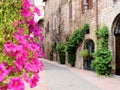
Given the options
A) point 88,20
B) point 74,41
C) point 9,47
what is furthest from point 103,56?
point 9,47

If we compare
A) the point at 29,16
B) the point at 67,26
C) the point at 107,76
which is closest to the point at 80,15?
the point at 67,26

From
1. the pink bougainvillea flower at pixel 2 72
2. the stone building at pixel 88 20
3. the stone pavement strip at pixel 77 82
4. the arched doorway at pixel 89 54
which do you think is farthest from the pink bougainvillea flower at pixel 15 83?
the arched doorway at pixel 89 54

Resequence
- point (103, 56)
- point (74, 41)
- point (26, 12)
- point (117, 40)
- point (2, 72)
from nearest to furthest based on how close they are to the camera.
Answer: point (2, 72)
point (26, 12)
point (103, 56)
point (117, 40)
point (74, 41)

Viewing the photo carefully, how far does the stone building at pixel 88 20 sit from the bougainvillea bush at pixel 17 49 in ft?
36.3

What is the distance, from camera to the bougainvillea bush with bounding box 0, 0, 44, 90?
2.99 metres

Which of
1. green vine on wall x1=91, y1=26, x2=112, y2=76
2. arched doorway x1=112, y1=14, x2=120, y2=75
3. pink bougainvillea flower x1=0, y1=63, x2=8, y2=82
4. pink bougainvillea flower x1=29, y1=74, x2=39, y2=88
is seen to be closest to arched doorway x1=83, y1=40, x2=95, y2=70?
green vine on wall x1=91, y1=26, x2=112, y2=76

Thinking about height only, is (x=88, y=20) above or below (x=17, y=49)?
above

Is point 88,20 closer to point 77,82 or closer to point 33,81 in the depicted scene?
point 77,82

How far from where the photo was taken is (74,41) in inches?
775

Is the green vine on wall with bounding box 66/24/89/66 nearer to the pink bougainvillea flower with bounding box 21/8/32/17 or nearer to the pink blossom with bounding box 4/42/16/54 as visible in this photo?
the pink bougainvillea flower with bounding box 21/8/32/17

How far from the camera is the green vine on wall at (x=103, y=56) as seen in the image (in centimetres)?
1433

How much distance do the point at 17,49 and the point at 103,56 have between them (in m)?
11.9

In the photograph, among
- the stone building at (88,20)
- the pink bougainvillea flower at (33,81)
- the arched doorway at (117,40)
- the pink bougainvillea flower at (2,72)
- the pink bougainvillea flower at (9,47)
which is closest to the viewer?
the pink bougainvillea flower at (2,72)

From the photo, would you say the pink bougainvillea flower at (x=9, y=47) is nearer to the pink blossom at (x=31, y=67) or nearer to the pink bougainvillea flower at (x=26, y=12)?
the pink blossom at (x=31, y=67)
